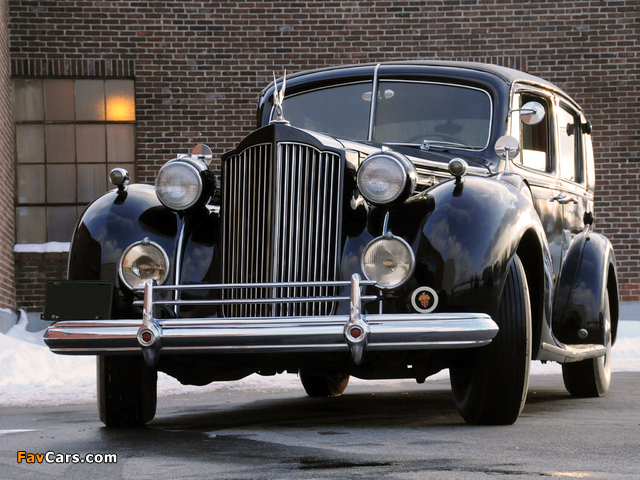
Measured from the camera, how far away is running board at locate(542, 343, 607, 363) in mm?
4699

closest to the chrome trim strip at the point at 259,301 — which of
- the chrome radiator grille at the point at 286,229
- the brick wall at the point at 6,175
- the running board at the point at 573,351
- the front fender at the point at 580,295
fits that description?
the chrome radiator grille at the point at 286,229

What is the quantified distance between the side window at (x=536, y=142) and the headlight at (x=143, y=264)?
2.45 meters

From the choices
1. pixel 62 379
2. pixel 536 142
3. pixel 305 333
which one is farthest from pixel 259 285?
pixel 62 379

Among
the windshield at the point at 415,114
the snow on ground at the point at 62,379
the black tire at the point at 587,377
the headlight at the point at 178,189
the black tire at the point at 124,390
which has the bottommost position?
the snow on ground at the point at 62,379

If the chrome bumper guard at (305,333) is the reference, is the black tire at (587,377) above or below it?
below

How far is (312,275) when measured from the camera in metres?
4.06

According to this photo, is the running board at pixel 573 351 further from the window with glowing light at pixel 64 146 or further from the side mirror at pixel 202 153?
the window with glowing light at pixel 64 146

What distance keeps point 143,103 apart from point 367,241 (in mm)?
8266

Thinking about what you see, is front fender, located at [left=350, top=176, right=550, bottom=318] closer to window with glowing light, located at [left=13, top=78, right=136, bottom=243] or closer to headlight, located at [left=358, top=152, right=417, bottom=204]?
headlight, located at [left=358, top=152, right=417, bottom=204]

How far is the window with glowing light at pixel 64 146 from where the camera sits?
11.6 metres

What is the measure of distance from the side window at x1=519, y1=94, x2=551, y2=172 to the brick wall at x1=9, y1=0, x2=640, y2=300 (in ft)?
20.4

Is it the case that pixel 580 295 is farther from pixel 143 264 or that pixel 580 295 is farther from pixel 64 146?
pixel 64 146

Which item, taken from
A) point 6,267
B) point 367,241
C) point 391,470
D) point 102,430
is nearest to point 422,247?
point 367,241

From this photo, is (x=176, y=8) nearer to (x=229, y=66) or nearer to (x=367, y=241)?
(x=229, y=66)
